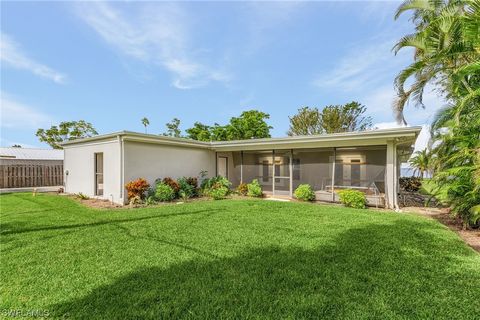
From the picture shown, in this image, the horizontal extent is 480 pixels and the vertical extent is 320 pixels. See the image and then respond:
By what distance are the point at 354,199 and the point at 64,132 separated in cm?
3381

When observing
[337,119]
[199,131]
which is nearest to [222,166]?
[199,131]

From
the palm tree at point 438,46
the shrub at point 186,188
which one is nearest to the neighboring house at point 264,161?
the shrub at point 186,188

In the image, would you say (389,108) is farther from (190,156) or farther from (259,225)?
(190,156)

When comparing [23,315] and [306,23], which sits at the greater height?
[306,23]

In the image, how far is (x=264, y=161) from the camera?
1290cm

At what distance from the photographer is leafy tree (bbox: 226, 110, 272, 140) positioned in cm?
2794

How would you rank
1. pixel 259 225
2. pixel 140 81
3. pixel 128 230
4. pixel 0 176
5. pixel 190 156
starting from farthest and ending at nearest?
pixel 140 81 < pixel 0 176 < pixel 190 156 < pixel 259 225 < pixel 128 230

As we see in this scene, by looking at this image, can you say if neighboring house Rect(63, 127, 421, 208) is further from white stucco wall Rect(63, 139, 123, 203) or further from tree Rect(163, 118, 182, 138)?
tree Rect(163, 118, 182, 138)

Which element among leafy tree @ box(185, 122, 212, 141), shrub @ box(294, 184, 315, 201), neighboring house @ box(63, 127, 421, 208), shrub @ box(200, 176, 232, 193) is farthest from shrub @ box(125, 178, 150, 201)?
leafy tree @ box(185, 122, 212, 141)

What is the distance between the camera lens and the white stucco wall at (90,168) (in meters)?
10.1

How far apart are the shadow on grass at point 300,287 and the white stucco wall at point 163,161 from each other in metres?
7.40

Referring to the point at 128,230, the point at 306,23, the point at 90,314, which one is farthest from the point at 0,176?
the point at 306,23

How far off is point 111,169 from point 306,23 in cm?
1018

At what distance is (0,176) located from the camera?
615 inches
